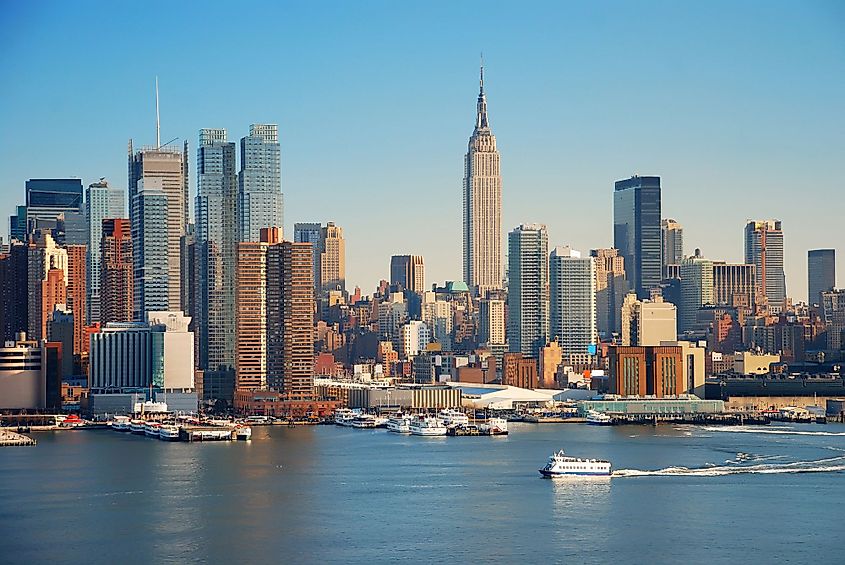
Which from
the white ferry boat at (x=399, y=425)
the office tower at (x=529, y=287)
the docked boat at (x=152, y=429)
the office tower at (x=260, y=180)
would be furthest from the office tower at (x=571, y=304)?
the docked boat at (x=152, y=429)

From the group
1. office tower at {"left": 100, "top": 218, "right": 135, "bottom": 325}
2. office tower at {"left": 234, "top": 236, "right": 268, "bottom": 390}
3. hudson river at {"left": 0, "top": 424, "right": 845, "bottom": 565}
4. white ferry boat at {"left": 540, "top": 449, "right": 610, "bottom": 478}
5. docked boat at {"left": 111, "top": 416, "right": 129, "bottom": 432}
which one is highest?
office tower at {"left": 100, "top": 218, "right": 135, "bottom": 325}

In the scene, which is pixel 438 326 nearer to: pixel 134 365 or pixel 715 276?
pixel 715 276

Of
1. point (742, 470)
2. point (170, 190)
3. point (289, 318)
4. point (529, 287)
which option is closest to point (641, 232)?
point (529, 287)

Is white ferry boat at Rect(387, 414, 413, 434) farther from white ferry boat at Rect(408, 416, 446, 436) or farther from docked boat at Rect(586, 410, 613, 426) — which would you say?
docked boat at Rect(586, 410, 613, 426)

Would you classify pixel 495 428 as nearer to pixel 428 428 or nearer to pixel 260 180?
pixel 428 428

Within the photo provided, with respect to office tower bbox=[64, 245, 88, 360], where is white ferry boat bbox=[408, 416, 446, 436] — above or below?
below

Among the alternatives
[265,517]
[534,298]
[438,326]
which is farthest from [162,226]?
[265,517]

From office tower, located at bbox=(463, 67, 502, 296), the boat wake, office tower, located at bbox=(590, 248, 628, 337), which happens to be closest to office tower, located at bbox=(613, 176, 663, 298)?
office tower, located at bbox=(590, 248, 628, 337)
